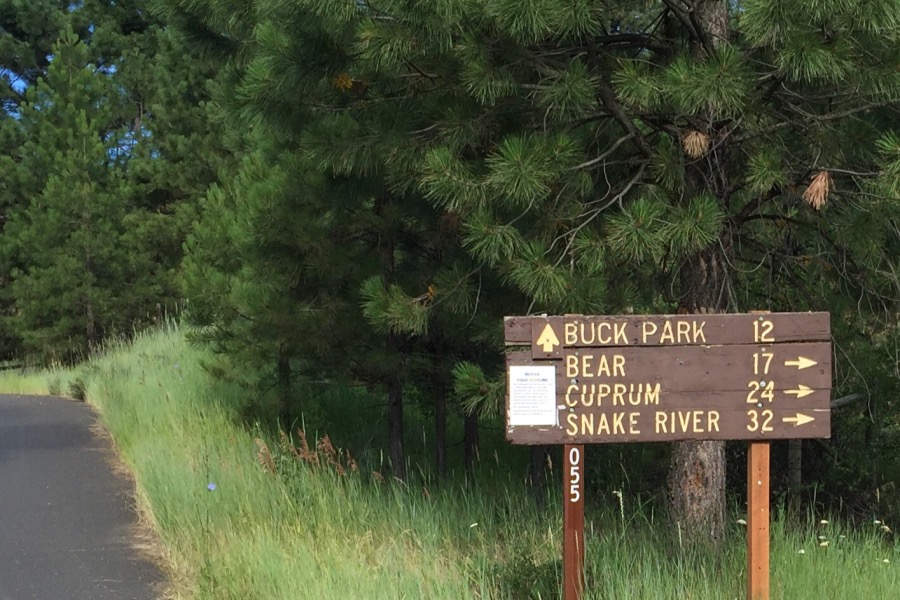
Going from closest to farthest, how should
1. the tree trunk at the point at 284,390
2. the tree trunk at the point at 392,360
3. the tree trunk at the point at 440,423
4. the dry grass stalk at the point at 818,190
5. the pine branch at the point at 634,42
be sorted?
the dry grass stalk at the point at 818,190
the pine branch at the point at 634,42
the tree trunk at the point at 392,360
the tree trunk at the point at 440,423
the tree trunk at the point at 284,390

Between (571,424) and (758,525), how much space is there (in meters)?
0.95

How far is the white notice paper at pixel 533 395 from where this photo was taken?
13.3ft

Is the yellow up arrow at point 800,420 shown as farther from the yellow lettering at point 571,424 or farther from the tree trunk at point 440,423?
the tree trunk at point 440,423

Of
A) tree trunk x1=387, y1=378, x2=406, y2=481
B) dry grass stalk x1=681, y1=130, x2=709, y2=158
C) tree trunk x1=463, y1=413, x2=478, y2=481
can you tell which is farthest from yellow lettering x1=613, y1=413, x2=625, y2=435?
tree trunk x1=463, y1=413, x2=478, y2=481

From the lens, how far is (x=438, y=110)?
551cm

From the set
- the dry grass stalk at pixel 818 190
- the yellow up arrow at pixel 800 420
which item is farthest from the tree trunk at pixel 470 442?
the yellow up arrow at pixel 800 420

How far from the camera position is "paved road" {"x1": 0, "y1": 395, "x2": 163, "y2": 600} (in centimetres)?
539

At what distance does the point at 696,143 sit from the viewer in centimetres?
490

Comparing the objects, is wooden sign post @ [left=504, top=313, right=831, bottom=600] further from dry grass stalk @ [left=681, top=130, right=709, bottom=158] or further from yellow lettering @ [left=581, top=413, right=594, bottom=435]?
dry grass stalk @ [left=681, top=130, right=709, bottom=158]

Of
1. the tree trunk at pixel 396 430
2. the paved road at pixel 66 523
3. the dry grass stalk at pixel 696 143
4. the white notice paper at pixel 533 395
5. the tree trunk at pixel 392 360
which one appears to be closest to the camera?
the white notice paper at pixel 533 395

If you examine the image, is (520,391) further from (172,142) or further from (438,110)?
(172,142)

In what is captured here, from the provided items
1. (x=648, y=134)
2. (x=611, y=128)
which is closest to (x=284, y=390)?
(x=611, y=128)

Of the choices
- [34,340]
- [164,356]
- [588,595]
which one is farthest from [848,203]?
[34,340]

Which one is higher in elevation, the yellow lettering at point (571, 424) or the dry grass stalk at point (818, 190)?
the dry grass stalk at point (818, 190)
